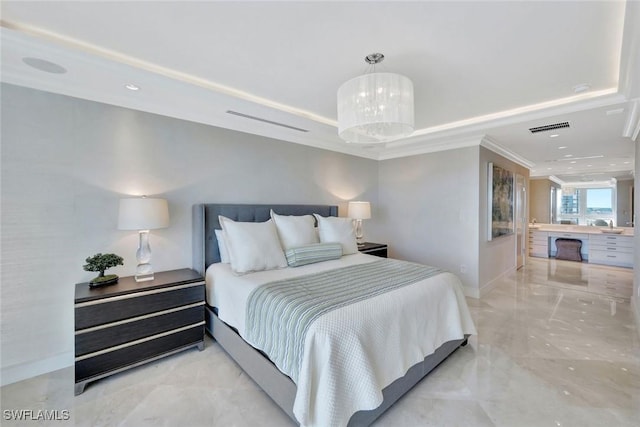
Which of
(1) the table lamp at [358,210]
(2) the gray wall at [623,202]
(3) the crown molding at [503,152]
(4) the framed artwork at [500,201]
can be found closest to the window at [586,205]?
(2) the gray wall at [623,202]

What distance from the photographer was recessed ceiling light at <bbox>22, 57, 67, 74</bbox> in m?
1.91

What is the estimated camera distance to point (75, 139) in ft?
7.63

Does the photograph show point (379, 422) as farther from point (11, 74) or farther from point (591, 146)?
point (591, 146)

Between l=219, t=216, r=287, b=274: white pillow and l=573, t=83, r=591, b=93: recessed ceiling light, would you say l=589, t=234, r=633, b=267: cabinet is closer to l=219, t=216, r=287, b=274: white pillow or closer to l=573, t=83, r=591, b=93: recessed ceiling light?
l=573, t=83, r=591, b=93: recessed ceiling light

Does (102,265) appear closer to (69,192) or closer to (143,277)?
(143,277)

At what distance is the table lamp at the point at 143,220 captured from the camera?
2305 millimetres

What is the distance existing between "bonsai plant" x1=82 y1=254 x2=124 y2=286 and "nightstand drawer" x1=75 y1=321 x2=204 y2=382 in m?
0.57

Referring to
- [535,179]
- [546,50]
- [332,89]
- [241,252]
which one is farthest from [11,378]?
[535,179]

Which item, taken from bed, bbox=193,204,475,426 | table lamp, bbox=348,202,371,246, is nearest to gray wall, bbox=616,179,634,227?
table lamp, bbox=348,202,371,246

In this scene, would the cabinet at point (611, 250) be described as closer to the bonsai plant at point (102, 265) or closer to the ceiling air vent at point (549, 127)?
the ceiling air vent at point (549, 127)

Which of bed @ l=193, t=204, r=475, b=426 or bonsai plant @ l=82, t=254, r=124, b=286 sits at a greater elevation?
bonsai plant @ l=82, t=254, r=124, b=286

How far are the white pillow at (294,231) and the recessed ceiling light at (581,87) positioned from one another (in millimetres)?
2986

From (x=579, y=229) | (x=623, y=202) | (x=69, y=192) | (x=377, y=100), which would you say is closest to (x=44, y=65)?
(x=69, y=192)

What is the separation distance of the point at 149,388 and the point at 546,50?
12.8 ft
